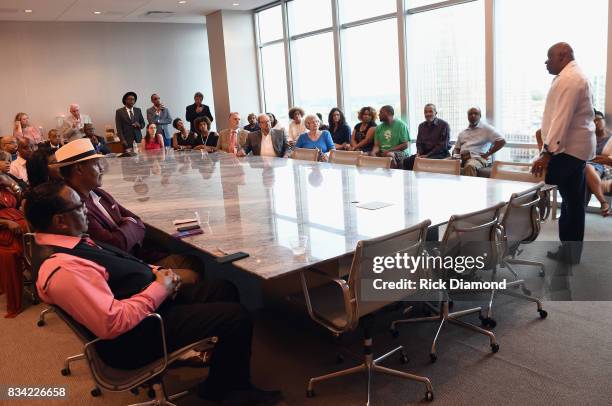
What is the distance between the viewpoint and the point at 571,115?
12.1ft

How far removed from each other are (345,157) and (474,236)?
9.88 feet

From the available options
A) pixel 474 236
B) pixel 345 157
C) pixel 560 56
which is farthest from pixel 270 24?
pixel 474 236

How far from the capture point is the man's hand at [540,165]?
12.3ft

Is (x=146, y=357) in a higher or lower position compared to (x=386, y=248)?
lower

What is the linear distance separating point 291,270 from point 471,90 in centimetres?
567

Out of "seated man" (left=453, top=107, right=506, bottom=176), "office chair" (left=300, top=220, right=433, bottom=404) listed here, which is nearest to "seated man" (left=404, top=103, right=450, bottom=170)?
"seated man" (left=453, top=107, right=506, bottom=176)

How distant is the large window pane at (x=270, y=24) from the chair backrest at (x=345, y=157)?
224 inches

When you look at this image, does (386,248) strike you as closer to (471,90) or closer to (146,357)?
(146,357)

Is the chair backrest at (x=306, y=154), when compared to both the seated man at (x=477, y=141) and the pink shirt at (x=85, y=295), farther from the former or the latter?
the pink shirt at (x=85, y=295)

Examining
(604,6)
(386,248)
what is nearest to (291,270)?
(386,248)

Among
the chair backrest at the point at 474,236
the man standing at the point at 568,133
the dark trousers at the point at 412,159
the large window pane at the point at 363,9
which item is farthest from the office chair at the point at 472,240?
the large window pane at the point at 363,9

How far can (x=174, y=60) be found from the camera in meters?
12.3

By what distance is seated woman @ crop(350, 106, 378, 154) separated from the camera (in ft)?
24.0

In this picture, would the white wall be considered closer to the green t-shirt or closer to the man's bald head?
the green t-shirt
